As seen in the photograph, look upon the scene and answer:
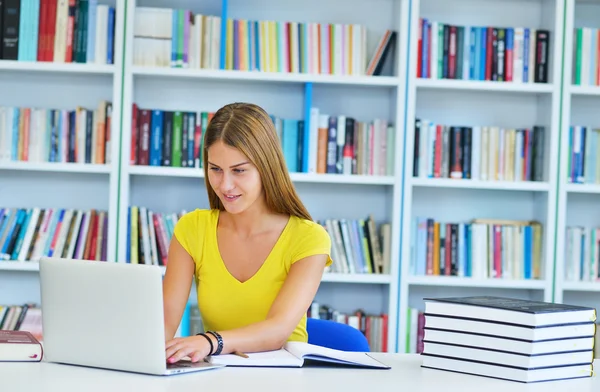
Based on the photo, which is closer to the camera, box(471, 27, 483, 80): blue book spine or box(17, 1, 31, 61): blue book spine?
box(17, 1, 31, 61): blue book spine

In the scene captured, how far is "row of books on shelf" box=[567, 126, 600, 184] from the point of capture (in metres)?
3.69

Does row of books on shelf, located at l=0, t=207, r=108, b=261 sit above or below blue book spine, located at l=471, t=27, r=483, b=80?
below

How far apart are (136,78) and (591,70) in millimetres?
1943

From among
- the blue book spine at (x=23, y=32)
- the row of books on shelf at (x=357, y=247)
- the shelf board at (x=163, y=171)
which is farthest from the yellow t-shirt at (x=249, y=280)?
the blue book spine at (x=23, y=32)

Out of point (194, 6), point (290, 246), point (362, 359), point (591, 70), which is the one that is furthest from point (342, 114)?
point (362, 359)

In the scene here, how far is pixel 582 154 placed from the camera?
370cm

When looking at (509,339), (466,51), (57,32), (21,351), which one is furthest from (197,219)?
(466,51)

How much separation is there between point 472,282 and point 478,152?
55 cm

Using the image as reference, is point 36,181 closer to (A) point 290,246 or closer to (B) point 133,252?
(B) point 133,252

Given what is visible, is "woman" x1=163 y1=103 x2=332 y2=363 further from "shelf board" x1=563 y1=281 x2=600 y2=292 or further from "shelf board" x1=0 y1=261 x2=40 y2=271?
"shelf board" x1=563 y1=281 x2=600 y2=292

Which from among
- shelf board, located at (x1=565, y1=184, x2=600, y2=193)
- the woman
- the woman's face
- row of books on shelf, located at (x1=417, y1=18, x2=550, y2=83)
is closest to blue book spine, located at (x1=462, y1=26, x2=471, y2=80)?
row of books on shelf, located at (x1=417, y1=18, x2=550, y2=83)

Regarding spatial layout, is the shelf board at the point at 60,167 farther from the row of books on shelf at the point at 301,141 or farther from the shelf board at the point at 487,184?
the shelf board at the point at 487,184

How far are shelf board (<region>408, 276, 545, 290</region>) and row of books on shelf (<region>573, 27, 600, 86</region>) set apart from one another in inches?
34.7

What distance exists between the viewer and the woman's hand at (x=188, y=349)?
1.70m
